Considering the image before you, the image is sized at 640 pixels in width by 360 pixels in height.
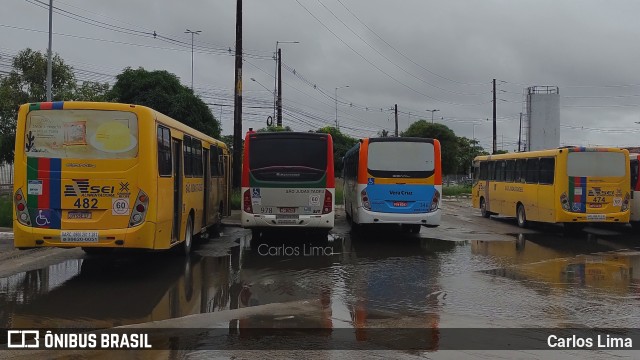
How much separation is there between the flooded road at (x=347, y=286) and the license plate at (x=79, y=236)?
A: 30.1 inches

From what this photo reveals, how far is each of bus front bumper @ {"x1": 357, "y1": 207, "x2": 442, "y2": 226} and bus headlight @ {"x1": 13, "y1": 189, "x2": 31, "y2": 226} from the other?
8537mm

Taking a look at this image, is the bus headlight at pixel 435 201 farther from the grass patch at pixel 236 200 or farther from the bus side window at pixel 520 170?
the grass patch at pixel 236 200

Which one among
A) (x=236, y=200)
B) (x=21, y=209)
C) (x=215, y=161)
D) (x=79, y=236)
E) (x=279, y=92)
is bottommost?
(x=236, y=200)

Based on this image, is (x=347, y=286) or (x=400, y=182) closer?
(x=347, y=286)

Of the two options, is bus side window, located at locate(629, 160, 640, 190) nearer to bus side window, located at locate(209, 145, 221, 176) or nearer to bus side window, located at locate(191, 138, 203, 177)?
bus side window, located at locate(209, 145, 221, 176)

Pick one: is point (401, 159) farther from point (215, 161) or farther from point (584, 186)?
point (584, 186)

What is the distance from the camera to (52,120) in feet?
31.2

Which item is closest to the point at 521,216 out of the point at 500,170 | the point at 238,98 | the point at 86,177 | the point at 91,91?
the point at 500,170

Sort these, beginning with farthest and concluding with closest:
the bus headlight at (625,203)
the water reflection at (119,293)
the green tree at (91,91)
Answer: the green tree at (91,91), the bus headlight at (625,203), the water reflection at (119,293)

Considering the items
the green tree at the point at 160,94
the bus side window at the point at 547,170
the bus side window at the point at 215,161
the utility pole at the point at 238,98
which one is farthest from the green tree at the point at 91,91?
the bus side window at the point at 547,170

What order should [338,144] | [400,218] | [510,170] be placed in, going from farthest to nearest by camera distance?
[338,144] → [510,170] → [400,218]

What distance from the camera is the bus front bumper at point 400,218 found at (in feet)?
50.3

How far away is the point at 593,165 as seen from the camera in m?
17.2

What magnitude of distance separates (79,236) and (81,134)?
5.49ft
